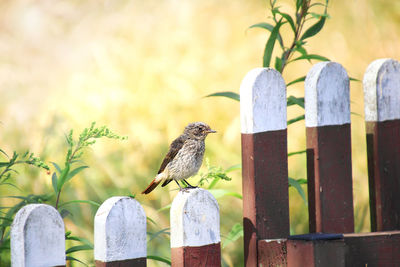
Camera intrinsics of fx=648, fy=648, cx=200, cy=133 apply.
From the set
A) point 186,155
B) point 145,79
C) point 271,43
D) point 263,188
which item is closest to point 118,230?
point 263,188

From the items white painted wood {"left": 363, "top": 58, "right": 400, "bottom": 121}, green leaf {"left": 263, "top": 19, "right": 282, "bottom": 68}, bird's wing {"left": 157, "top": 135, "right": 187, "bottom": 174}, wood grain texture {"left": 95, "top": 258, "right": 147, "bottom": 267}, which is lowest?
wood grain texture {"left": 95, "top": 258, "right": 147, "bottom": 267}

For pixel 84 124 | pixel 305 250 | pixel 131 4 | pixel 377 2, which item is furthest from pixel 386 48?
pixel 305 250

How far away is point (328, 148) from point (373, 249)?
39cm

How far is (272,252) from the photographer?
7.13 ft

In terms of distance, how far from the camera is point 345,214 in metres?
2.38

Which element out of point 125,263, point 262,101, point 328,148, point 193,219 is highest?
point 262,101

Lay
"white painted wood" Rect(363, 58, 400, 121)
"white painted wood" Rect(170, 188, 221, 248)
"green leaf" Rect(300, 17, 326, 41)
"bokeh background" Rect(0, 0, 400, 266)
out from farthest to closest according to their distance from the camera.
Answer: "bokeh background" Rect(0, 0, 400, 266) → "green leaf" Rect(300, 17, 326, 41) → "white painted wood" Rect(363, 58, 400, 121) → "white painted wood" Rect(170, 188, 221, 248)

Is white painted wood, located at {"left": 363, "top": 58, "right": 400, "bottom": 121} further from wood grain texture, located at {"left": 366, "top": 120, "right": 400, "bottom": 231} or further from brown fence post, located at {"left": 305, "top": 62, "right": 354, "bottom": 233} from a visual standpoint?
brown fence post, located at {"left": 305, "top": 62, "right": 354, "bottom": 233}

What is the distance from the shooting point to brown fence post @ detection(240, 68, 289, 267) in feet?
7.18

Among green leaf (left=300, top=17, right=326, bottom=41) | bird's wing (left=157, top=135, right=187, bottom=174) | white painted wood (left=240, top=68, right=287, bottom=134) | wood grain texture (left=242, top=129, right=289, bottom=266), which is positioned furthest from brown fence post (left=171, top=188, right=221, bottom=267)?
bird's wing (left=157, top=135, right=187, bottom=174)

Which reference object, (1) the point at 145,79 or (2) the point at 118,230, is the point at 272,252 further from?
(1) the point at 145,79

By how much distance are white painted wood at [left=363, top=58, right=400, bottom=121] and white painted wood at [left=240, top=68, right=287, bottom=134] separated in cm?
48

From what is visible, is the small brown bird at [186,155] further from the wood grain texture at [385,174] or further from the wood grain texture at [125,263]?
the wood grain texture at [125,263]

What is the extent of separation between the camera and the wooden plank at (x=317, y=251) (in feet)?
6.50
